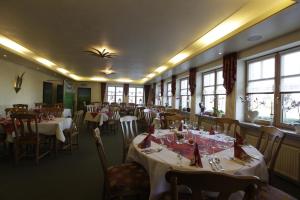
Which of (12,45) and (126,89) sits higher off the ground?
(12,45)

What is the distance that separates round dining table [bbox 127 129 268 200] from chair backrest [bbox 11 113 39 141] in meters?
2.29

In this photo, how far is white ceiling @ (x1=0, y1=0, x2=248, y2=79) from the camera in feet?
9.37

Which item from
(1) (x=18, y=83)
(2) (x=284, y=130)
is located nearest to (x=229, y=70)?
(2) (x=284, y=130)

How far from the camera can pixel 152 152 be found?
1896 millimetres

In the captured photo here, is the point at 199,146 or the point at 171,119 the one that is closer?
the point at 199,146

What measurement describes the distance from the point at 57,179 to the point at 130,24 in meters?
3.06

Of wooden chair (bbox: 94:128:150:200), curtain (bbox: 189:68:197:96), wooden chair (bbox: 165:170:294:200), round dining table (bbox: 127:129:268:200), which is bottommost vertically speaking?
wooden chair (bbox: 94:128:150:200)

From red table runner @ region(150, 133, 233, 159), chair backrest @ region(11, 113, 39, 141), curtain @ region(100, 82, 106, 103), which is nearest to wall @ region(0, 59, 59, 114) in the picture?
chair backrest @ region(11, 113, 39, 141)

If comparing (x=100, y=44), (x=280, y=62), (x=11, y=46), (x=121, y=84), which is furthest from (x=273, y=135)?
(x=121, y=84)

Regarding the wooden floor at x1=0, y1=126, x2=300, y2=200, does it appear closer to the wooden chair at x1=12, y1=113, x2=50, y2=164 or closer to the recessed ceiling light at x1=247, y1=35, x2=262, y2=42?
the wooden chair at x1=12, y1=113, x2=50, y2=164

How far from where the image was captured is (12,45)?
513cm

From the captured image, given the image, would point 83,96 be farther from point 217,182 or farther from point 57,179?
point 217,182

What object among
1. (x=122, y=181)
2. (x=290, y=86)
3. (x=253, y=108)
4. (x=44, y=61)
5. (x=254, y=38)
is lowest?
(x=122, y=181)

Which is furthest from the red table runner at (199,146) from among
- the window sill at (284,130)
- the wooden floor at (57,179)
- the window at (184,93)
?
the window at (184,93)
